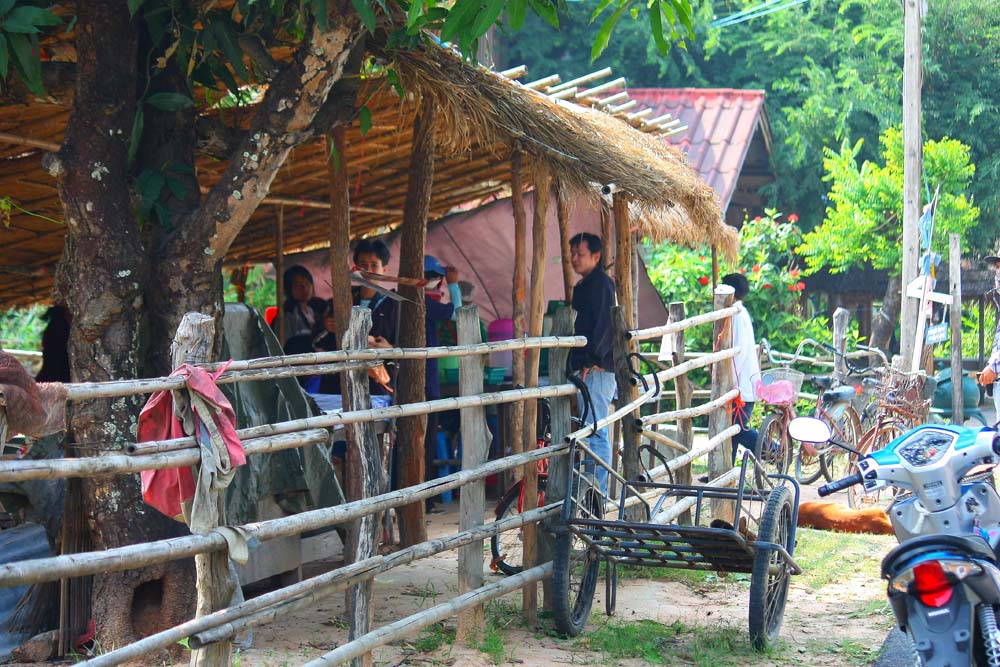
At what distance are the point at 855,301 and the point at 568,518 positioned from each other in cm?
1592

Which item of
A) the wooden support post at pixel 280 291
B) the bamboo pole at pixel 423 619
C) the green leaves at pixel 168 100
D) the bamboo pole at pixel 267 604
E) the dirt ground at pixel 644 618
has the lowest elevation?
the dirt ground at pixel 644 618

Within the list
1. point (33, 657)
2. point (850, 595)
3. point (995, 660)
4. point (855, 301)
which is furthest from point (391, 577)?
point (855, 301)

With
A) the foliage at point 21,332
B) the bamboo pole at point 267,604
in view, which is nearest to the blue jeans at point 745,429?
the bamboo pole at point 267,604

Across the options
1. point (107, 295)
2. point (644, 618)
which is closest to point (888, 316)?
point (644, 618)

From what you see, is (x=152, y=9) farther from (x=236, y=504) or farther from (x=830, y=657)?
(x=830, y=657)

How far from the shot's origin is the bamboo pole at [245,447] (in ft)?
9.45

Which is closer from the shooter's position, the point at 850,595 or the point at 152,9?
the point at 152,9

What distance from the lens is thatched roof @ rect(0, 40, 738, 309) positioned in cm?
602

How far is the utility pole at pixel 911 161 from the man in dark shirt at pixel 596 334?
580 centimetres

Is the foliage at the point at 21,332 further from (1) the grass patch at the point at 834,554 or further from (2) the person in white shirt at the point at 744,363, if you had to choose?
(1) the grass patch at the point at 834,554

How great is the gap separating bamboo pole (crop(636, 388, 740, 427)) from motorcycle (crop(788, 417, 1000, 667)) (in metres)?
2.87

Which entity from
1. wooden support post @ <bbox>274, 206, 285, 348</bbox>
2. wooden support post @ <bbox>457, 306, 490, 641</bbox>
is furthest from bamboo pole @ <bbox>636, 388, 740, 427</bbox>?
wooden support post @ <bbox>274, 206, 285, 348</bbox>

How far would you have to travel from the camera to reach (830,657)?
5.28 m

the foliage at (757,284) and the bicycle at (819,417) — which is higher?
the foliage at (757,284)
